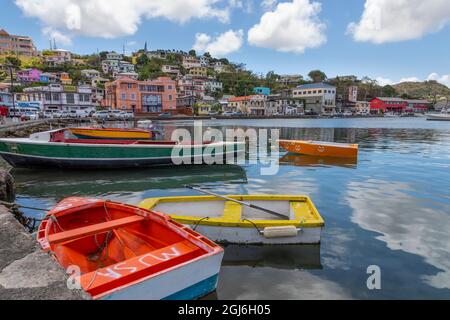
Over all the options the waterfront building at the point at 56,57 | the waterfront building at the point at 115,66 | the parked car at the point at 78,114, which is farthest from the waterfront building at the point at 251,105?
the waterfront building at the point at 56,57

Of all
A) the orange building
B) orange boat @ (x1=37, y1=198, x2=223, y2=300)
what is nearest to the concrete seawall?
orange boat @ (x1=37, y1=198, x2=223, y2=300)

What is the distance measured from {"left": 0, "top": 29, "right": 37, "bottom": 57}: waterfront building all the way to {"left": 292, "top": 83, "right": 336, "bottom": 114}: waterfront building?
121139 mm

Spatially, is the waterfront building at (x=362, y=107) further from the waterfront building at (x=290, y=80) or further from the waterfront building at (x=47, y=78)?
the waterfront building at (x=47, y=78)

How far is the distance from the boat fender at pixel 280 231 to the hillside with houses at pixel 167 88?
62.6m

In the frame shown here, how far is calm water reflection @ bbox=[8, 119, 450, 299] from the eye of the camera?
5367 mm

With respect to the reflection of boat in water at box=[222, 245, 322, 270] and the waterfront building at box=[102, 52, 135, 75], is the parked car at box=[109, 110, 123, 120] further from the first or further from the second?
the reflection of boat in water at box=[222, 245, 322, 270]

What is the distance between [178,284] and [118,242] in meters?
2.18

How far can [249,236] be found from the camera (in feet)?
20.9

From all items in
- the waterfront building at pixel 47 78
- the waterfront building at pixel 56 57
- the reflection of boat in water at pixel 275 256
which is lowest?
the reflection of boat in water at pixel 275 256

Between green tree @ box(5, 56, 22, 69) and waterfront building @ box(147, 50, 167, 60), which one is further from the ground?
waterfront building @ box(147, 50, 167, 60)

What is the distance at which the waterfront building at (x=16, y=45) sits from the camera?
5374 inches

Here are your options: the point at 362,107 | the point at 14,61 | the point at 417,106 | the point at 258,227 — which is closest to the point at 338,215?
the point at 258,227
